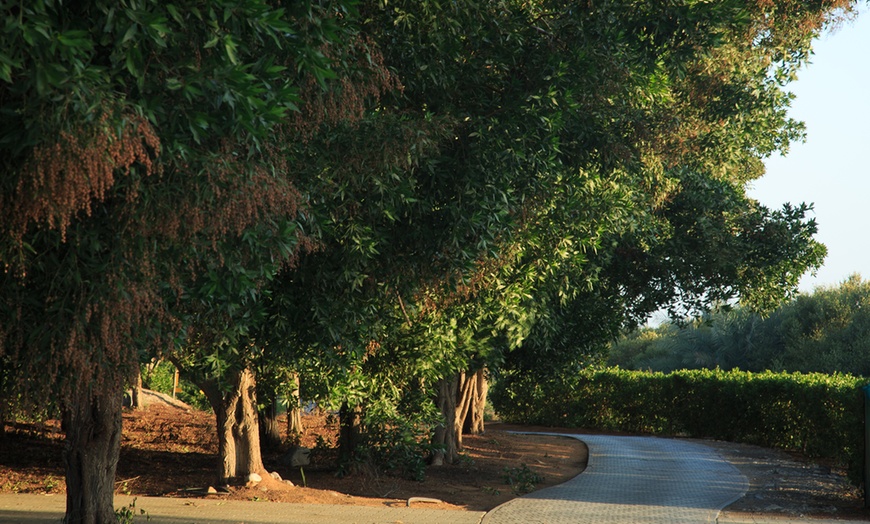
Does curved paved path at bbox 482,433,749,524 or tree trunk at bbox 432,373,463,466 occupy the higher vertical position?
tree trunk at bbox 432,373,463,466

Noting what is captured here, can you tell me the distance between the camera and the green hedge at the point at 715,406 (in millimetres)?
18312

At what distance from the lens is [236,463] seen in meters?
13.1

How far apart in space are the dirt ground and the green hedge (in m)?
0.88

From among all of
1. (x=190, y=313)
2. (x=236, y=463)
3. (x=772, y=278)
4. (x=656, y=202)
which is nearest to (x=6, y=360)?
(x=190, y=313)

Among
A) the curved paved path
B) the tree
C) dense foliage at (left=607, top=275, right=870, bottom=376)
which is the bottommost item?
the curved paved path

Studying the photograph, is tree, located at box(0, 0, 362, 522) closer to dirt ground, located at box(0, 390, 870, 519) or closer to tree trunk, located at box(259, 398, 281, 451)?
dirt ground, located at box(0, 390, 870, 519)

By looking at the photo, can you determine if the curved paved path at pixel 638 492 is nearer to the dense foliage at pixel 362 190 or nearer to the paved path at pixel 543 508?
the paved path at pixel 543 508

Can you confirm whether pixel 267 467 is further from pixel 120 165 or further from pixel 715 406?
pixel 715 406

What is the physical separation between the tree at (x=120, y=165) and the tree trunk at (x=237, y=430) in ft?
22.9

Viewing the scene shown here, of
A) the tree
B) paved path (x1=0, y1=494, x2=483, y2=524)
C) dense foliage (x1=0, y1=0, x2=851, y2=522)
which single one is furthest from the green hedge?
the tree

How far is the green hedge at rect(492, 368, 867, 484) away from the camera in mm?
18312

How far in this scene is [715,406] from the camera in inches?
1083

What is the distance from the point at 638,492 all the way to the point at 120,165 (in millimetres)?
11928

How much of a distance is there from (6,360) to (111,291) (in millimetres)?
2285
